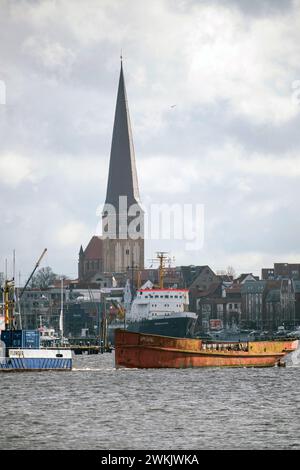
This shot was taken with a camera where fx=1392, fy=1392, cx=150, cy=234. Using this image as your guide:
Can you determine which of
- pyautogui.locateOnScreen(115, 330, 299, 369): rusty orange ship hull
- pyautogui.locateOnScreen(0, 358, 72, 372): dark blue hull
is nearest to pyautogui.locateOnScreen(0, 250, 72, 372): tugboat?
pyautogui.locateOnScreen(0, 358, 72, 372): dark blue hull

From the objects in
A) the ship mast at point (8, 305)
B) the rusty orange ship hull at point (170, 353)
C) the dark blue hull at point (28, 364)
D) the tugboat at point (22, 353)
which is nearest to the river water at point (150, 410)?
the dark blue hull at point (28, 364)

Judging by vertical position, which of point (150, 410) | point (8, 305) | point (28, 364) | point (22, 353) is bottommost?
point (150, 410)

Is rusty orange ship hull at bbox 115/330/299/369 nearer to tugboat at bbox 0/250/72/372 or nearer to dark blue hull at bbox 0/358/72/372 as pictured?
dark blue hull at bbox 0/358/72/372

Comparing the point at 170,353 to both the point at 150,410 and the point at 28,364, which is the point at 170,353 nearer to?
the point at 28,364

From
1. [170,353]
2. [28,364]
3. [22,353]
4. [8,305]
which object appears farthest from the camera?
[8,305]

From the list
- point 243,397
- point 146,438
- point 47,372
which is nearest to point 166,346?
point 47,372

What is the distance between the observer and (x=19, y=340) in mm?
109812

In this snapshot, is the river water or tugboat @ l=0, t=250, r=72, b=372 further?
tugboat @ l=0, t=250, r=72, b=372

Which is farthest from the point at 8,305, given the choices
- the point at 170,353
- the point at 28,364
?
the point at 170,353

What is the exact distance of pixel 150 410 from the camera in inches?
3061

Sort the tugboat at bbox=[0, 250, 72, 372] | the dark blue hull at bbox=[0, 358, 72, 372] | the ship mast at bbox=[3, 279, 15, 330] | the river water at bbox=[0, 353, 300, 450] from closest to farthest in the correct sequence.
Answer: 1. the river water at bbox=[0, 353, 300, 450]
2. the tugboat at bbox=[0, 250, 72, 372]
3. the dark blue hull at bbox=[0, 358, 72, 372]
4. the ship mast at bbox=[3, 279, 15, 330]

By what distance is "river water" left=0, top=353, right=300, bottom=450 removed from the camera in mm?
62531

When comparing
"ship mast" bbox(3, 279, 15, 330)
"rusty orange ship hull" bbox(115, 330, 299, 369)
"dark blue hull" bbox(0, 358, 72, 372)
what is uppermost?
"ship mast" bbox(3, 279, 15, 330)
